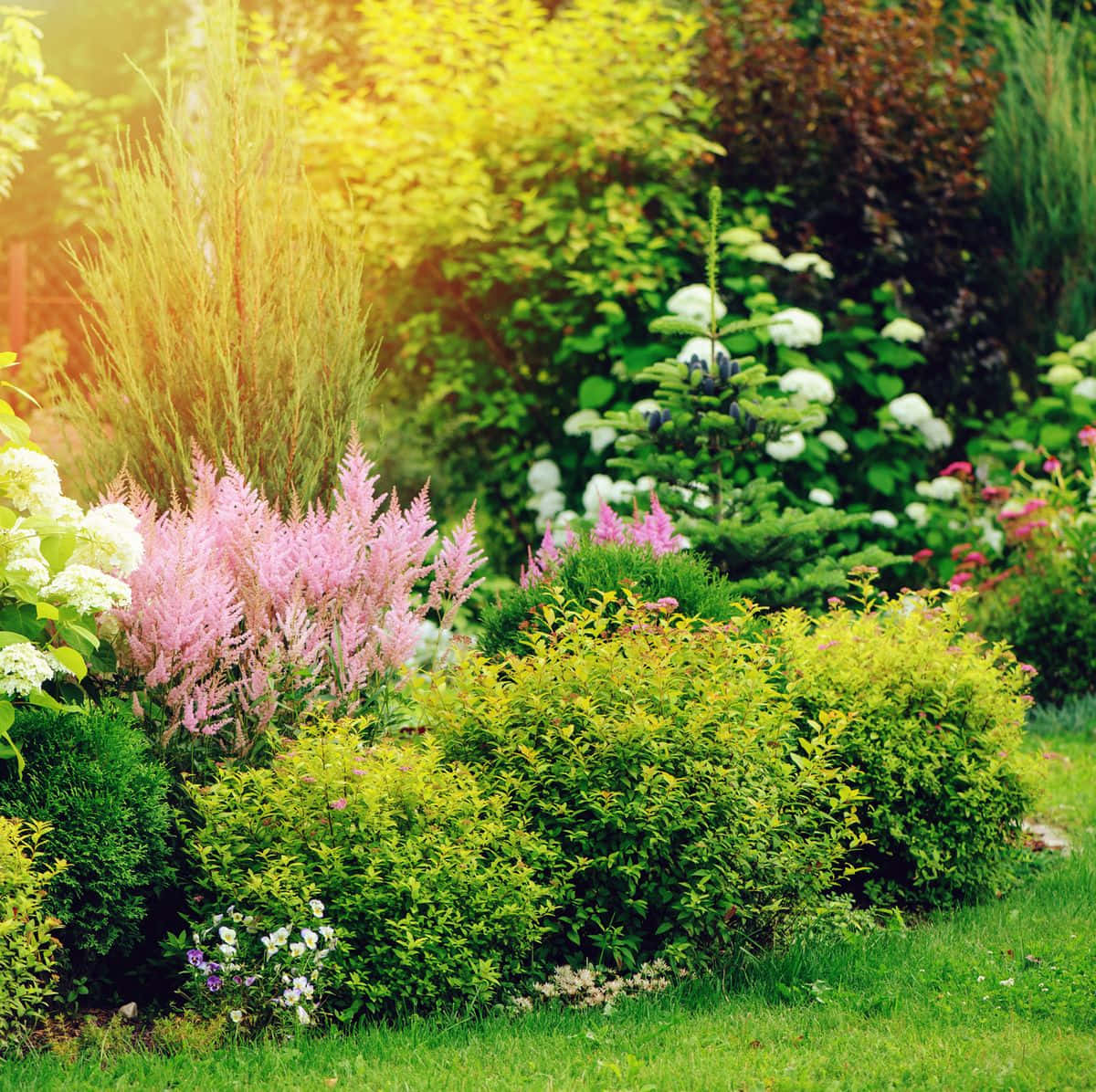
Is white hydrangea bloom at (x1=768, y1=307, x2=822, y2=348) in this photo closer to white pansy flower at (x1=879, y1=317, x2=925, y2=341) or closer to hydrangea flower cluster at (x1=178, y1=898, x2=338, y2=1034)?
white pansy flower at (x1=879, y1=317, x2=925, y2=341)

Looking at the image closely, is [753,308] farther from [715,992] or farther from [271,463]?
[715,992]

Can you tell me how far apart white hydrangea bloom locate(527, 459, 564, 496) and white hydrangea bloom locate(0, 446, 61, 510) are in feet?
16.3

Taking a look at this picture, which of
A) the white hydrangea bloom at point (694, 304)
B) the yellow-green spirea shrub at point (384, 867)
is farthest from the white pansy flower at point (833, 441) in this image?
the yellow-green spirea shrub at point (384, 867)

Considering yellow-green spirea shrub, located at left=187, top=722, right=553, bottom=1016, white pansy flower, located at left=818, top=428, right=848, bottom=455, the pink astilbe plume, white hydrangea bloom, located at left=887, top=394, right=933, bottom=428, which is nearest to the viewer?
yellow-green spirea shrub, located at left=187, top=722, right=553, bottom=1016

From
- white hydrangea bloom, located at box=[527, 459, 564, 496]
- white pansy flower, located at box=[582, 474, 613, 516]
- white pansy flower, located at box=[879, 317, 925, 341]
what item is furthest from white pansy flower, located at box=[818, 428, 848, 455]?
white hydrangea bloom, located at box=[527, 459, 564, 496]

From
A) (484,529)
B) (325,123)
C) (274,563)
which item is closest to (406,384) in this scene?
(484,529)

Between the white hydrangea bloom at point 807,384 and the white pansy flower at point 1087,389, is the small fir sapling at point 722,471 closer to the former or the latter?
the white hydrangea bloom at point 807,384

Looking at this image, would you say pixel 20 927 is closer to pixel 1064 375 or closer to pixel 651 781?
pixel 651 781

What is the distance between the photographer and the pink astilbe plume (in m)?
4.38

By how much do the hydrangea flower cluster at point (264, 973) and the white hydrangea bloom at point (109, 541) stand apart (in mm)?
1112

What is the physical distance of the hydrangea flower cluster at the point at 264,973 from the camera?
3822 millimetres

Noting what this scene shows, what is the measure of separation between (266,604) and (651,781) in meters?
1.45

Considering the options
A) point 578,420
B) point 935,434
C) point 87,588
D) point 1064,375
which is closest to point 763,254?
point 578,420

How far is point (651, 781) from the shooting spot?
4.22m
